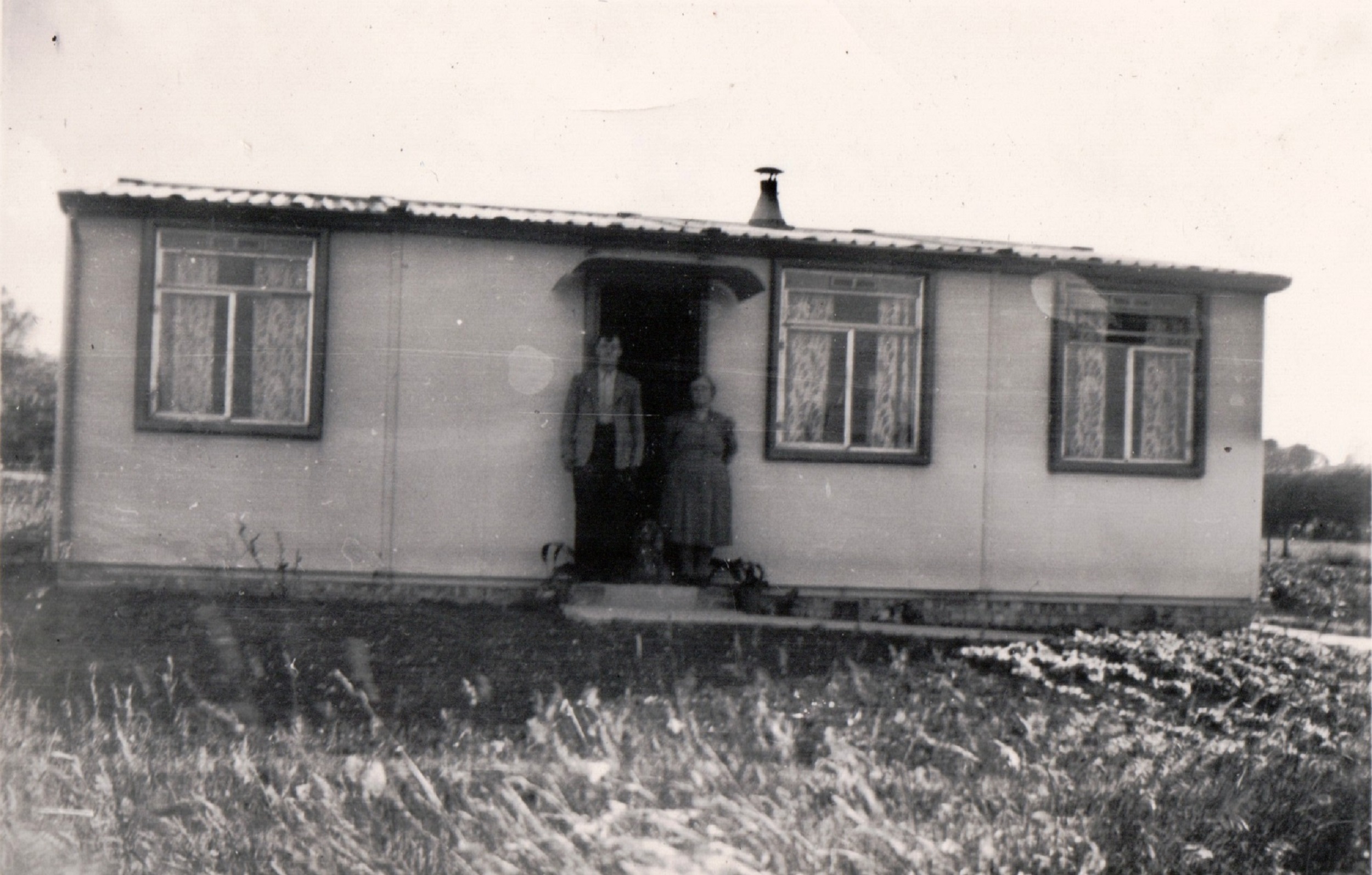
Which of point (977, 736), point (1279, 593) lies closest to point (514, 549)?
point (977, 736)

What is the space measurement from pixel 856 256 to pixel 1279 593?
4.05 metres

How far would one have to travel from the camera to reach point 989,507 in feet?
26.1

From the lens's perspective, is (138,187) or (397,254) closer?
(138,187)

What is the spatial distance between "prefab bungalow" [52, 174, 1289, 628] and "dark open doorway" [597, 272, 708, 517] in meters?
0.03

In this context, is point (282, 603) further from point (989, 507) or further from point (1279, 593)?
point (1279, 593)

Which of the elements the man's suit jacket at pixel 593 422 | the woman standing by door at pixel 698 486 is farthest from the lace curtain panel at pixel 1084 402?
the man's suit jacket at pixel 593 422

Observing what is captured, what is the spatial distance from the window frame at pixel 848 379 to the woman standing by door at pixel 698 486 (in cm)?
45

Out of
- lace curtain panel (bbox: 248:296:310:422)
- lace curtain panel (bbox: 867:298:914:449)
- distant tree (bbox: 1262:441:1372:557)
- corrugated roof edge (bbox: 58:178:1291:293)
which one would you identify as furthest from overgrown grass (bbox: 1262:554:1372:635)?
lace curtain panel (bbox: 248:296:310:422)

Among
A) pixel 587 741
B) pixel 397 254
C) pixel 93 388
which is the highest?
pixel 397 254

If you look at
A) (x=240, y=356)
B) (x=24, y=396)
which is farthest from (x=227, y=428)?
(x=24, y=396)

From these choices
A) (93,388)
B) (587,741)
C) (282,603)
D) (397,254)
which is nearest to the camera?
(587,741)

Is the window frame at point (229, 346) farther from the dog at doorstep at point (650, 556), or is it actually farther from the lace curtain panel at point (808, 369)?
the lace curtain panel at point (808, 369)

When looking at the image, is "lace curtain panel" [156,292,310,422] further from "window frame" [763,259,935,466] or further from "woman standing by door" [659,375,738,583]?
"window frame" [763,259,935,466]

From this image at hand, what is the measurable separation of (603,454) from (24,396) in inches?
138
